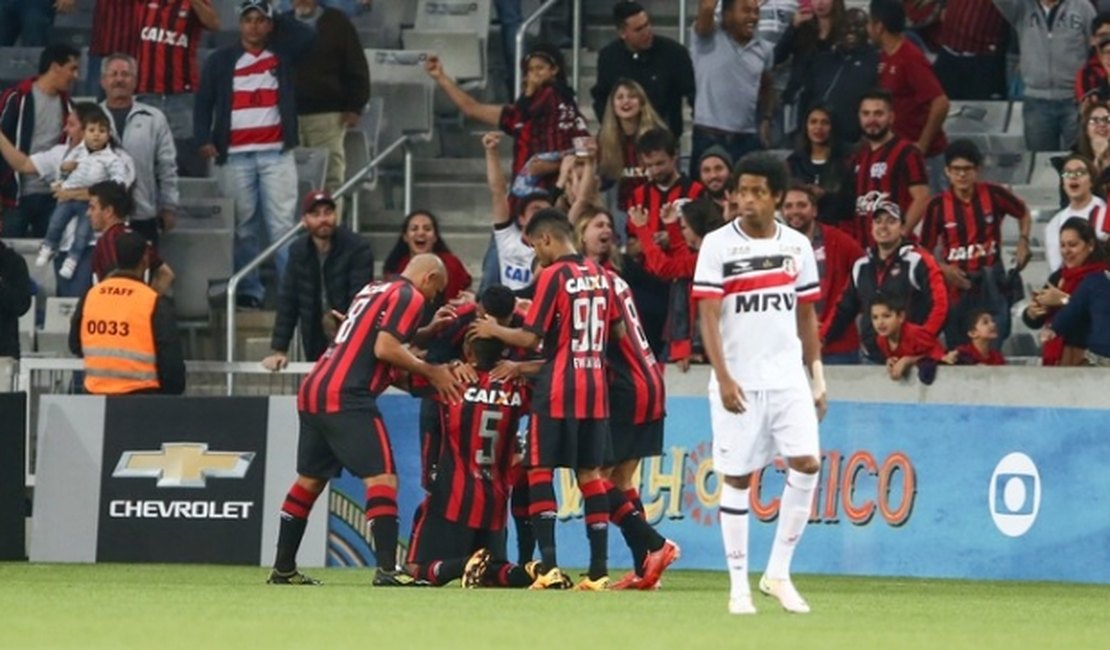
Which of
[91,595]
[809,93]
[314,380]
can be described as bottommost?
[91,595]

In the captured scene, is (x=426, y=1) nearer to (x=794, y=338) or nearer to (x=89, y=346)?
(x=89, y=346)

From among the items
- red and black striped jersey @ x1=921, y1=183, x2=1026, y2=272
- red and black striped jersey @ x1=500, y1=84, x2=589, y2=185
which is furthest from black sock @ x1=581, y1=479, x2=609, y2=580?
red and black striped jersey @ x1=500, y1=84, x2=589, y2=185

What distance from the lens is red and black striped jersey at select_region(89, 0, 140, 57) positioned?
22.1 m

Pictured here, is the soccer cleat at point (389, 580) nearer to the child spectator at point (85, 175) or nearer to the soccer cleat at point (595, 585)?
the soccer cleat at point (595, 585)

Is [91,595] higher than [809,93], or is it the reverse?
[809,93]

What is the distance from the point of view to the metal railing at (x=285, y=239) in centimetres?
1950

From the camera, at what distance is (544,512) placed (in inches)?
588

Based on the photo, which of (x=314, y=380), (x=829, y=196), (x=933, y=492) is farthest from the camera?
(x=829, y=196)

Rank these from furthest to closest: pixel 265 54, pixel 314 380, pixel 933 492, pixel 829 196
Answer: pixel 265 54 < pixel 829 196 < pixel 933 492 < pixel 314 380

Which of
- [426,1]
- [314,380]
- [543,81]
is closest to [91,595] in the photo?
[314,380]

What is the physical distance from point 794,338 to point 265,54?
929 cm

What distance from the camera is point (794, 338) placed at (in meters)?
12.7

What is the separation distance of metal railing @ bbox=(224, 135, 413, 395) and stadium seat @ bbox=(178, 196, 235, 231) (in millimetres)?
409

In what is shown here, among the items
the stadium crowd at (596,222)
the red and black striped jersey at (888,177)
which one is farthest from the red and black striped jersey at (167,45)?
the red and black striped jersey at (888,177)
